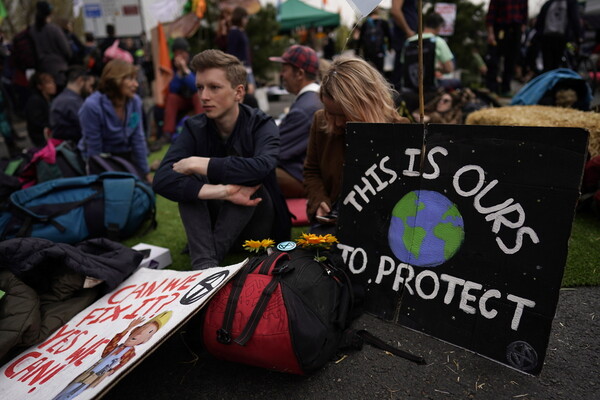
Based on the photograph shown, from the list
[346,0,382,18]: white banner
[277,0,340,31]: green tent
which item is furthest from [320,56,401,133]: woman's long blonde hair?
[277,0,340,31]: green tent

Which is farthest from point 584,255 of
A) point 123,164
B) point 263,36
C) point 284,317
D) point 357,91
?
point 263,36

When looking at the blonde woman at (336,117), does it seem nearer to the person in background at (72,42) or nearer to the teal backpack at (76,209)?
the teal backpack at (76,209)

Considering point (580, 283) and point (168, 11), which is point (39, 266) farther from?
point (168, 11)

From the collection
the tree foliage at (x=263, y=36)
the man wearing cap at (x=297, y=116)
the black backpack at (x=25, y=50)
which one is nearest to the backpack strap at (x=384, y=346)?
the man wearing cap at (x=297, y=116)

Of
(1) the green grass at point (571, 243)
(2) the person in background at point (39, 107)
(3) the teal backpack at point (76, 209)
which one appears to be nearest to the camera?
(1) the green grass at point (571, 243)

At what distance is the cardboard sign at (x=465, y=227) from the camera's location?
4.62ft

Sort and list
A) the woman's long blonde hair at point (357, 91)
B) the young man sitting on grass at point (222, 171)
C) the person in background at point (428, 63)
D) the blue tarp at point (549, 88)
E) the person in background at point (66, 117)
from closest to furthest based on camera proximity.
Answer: the woman's long blonde hair at point (357, 91) < the young man sitting on grass at point (222, 171) < the blue tarp at point (549, 88) < the person in background at point (66, 117) < the person in background at point (428, 63)

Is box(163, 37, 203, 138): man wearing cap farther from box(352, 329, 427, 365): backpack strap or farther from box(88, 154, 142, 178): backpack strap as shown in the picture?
box(352, 329, 427, 365): backpack strap

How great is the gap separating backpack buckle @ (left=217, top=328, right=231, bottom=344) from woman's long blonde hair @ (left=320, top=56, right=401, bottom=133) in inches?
47.5

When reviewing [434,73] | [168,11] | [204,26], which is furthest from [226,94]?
[204,26]

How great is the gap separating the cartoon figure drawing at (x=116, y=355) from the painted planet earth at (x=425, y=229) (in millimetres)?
977

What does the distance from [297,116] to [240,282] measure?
1850mm

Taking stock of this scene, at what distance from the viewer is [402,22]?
17.5ft

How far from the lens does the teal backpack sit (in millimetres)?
2807
